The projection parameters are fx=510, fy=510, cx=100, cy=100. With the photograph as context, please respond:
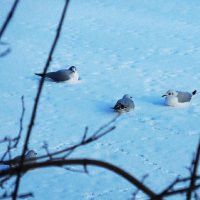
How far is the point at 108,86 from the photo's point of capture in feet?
16.8

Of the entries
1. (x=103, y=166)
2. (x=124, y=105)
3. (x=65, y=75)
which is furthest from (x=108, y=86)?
(x=103, y=166)

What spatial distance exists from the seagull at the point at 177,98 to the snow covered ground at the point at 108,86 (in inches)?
2.4

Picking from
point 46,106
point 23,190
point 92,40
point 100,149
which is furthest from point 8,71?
point 23,190

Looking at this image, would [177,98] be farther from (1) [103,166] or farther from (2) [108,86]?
(1) [103,166]

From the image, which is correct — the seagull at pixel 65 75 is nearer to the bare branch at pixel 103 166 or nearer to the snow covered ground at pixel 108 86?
the snow covered ground at pixel 108 86

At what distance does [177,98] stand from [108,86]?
0.84 meters

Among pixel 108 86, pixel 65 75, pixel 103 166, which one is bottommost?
pixel 108 86

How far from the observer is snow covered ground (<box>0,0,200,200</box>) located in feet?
11.4

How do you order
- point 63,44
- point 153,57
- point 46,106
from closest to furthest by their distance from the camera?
point 46,106 → point 153,57 → point 63,44

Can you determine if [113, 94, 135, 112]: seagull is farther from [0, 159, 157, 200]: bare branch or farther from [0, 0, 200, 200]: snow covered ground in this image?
[0, 159, 157, 200]: bare branch

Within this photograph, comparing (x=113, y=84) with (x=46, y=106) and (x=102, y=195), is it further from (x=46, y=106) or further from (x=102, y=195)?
(x=102, y=195)

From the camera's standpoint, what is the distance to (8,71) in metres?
5.54

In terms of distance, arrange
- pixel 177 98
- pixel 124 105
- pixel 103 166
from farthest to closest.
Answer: pixel 177 98 → pixel 124 105 → pixel 103 166

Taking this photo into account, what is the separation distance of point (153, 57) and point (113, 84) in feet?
3.72
